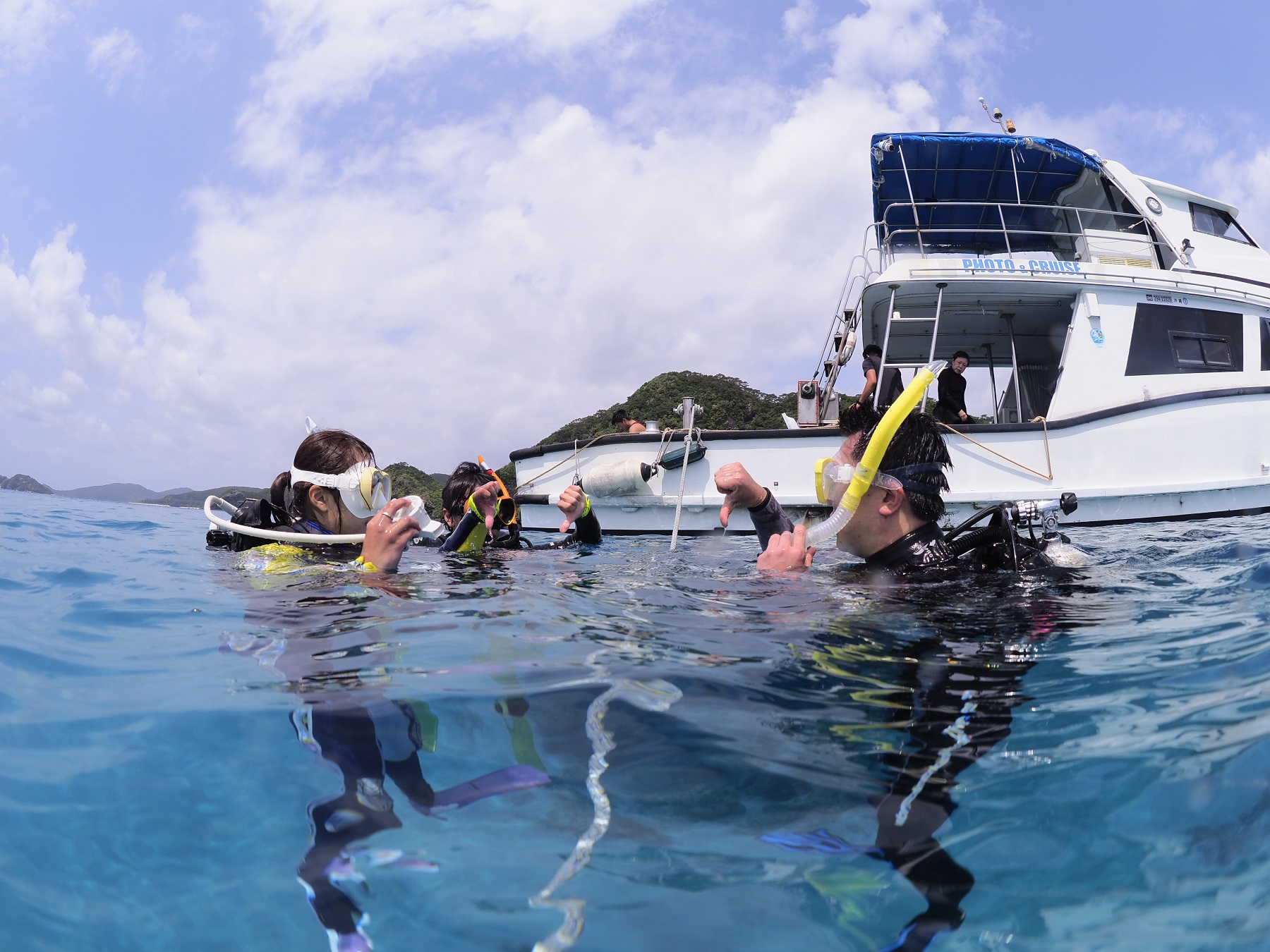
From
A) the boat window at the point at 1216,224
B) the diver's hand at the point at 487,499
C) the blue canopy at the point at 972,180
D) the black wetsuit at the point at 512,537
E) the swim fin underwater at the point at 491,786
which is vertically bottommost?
the swim fin underwater at the point at 491,786

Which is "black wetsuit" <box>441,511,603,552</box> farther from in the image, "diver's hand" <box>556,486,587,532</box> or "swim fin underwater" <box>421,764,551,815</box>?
"swim fin underwater" <box>421,764,551,815</box>

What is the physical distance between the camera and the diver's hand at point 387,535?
9.57 ft

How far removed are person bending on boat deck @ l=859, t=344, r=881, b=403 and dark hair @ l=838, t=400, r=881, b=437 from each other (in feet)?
18.9

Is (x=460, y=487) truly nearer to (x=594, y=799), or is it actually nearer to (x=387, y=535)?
(x=387, y=535)

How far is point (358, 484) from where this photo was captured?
3.32 m

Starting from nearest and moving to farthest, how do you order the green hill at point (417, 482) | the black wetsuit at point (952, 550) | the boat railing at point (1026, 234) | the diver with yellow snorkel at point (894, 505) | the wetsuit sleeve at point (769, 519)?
the diver with yellow snorkel at point (894, 505)
the black wetsuit at point (952, 550)
the wetsuit sleeve at point (769, 519)
the boat railing at point (1026, 234)
the green hill at point (417, 482)

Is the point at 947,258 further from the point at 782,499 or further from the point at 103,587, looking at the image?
the point at 103,587

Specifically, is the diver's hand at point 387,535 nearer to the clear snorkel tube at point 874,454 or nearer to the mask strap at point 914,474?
the clear snorkel tube at point 874,454

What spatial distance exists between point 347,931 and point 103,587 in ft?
12.0

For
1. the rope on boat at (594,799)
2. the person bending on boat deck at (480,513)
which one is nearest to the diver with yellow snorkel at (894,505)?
the rope on boat at (594,799)

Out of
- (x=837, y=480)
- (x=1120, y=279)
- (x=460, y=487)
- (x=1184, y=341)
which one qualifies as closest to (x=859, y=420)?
(x=837, y=480)

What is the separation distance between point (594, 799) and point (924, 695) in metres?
0.85

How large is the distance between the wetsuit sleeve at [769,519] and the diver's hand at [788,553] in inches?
9.9

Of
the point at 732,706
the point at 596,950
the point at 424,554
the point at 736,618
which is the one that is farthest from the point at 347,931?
the point at 424,554
